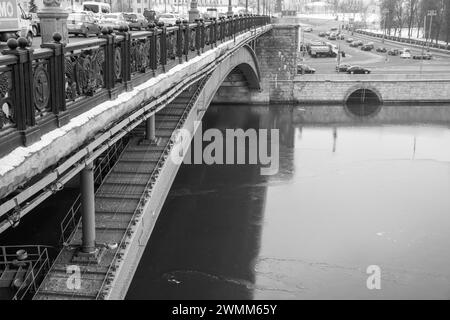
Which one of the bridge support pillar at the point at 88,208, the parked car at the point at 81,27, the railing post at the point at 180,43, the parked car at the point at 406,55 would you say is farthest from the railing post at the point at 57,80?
the parked car at the point at 406,55

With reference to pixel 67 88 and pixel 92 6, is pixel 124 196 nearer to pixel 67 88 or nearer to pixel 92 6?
pixel 67 88

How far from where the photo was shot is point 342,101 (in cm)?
4350

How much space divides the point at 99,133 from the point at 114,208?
3.35 metres

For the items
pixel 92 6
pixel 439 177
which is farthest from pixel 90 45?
pixel 92 6

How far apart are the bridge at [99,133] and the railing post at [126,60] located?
0.02 m

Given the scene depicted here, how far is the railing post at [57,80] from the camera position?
5987 millimetres

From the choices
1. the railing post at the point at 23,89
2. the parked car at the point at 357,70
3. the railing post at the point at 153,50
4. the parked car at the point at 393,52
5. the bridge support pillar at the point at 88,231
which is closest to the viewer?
the railing post at the point at 23,89

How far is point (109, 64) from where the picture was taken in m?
8.02

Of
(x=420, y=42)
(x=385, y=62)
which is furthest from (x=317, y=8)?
(x=385, y=62)

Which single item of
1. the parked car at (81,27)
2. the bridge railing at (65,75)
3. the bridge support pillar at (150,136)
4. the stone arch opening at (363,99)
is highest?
the parked car at (81,27)

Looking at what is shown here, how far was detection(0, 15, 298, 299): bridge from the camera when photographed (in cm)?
533

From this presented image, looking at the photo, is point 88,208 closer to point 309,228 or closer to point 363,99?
point 309,228

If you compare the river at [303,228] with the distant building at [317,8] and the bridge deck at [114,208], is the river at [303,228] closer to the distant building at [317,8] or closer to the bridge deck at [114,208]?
the bridge deck at [114,208]
